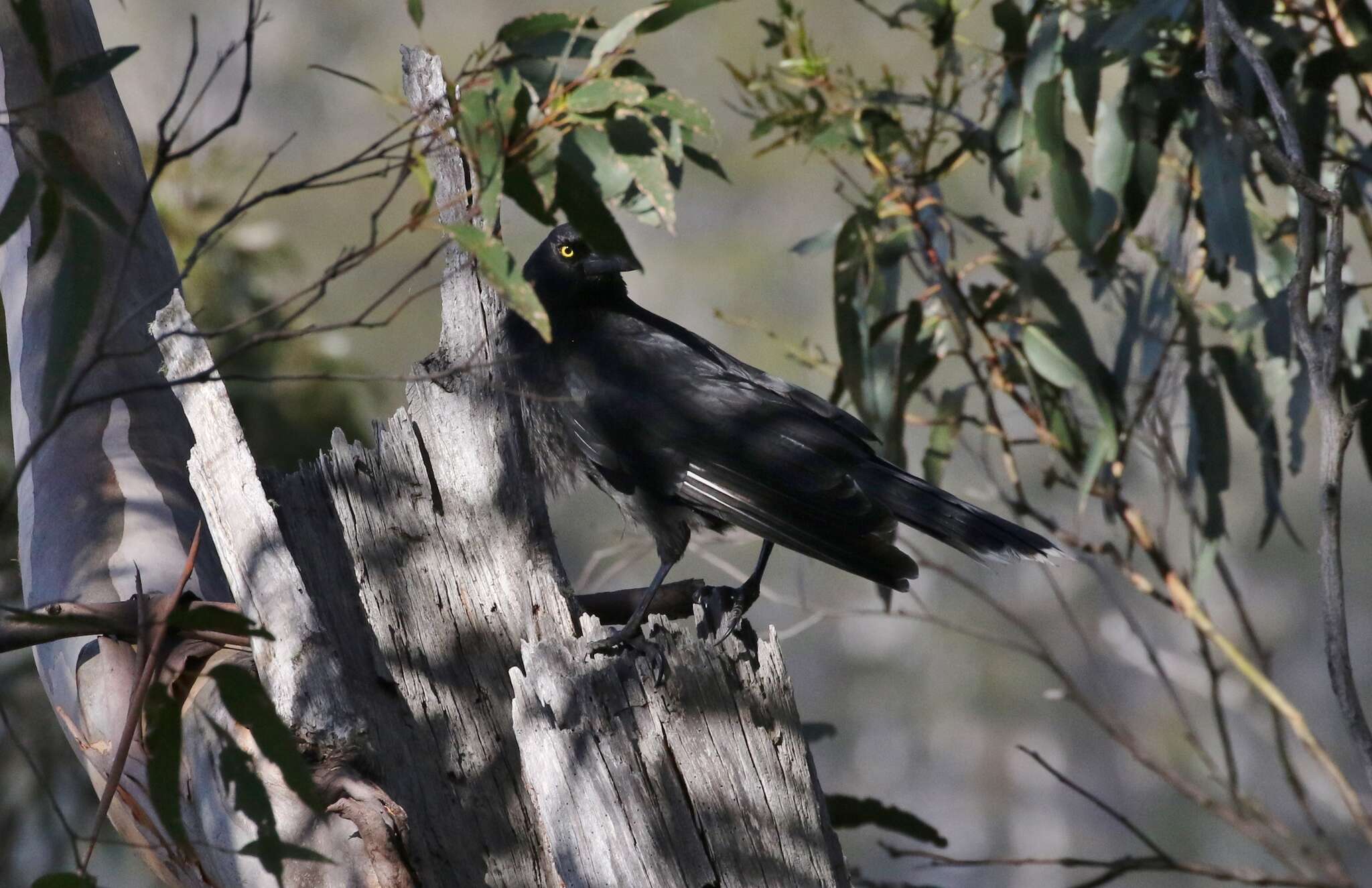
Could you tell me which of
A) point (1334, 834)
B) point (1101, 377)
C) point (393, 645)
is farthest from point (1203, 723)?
point (393, 645)

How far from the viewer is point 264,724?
1.22 metres

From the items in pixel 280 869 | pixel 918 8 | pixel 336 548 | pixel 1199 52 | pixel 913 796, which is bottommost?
pixel 280 869

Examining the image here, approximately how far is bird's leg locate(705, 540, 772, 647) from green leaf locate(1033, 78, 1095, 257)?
42.8 inches

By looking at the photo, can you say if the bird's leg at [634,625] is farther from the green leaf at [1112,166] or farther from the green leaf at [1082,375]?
the green leaf at [1112,166]

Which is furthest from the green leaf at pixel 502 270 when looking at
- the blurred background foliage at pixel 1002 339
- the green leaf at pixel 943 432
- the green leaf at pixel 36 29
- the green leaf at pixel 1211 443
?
the green leaf at pixel 1211 443

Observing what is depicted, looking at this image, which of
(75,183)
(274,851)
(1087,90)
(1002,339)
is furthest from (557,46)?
(1002,339)

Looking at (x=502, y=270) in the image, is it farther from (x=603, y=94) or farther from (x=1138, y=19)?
(x=1138, y=19)

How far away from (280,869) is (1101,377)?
2.60 metres

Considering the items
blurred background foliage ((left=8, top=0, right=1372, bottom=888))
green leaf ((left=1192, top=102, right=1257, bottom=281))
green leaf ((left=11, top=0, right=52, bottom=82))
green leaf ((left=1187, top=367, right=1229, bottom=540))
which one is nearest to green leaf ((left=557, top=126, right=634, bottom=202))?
blurred background foliage ((left=8, top=0, right=1372, bottom=888))

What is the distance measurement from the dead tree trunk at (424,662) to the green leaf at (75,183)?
44 cm

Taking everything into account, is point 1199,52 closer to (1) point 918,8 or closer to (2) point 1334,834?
(1) point 918,8

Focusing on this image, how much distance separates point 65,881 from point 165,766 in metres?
0.14

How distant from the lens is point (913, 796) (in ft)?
34.2

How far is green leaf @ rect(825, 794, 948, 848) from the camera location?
110 inches
